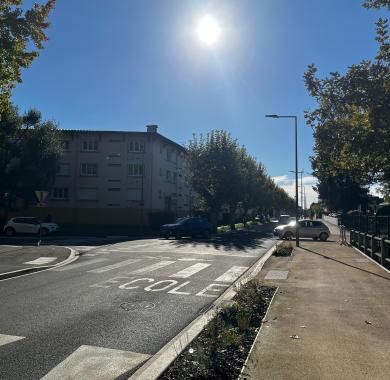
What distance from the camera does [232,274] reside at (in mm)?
14227

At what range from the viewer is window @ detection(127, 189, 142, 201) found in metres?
49.5

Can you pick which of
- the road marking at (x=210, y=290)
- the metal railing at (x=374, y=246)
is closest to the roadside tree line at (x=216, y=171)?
the metal railing at (x=374, y=246)

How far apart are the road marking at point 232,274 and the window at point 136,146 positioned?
35837 millimetres

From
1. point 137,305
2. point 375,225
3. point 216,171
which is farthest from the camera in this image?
point 216,171

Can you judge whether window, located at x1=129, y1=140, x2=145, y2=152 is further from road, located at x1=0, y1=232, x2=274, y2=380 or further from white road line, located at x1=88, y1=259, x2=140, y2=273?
road, located at x1=0, y1=232, x2=274, y2=380

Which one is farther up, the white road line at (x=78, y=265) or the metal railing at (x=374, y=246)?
the metal railing at (x=374, y=246)

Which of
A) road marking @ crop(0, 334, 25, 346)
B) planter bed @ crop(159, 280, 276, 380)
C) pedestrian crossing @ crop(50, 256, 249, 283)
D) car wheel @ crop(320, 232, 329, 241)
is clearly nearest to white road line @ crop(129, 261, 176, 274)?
pedestrian crossing @ crop(50, 256, 249, 283)

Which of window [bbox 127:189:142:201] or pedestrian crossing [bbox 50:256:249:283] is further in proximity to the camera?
window [bbox 127:189:142:201]

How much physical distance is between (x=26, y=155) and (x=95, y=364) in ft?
123

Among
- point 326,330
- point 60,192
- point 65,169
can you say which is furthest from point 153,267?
point 65,169

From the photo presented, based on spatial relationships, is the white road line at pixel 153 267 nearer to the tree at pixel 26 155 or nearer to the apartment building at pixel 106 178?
the tree at pixel 26 155

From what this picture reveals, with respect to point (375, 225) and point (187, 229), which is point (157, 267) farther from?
point (187, 229)

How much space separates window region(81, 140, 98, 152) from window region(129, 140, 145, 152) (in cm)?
398

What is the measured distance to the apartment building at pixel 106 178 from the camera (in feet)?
163
